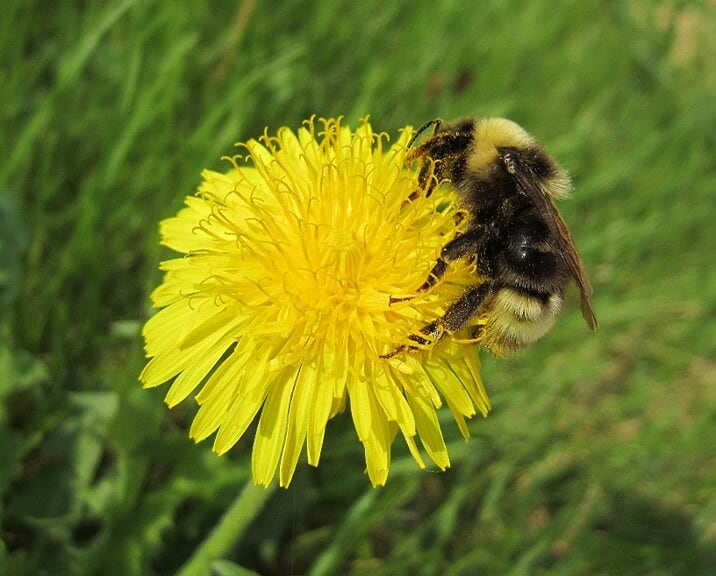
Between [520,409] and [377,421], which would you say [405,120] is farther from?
[377,421]

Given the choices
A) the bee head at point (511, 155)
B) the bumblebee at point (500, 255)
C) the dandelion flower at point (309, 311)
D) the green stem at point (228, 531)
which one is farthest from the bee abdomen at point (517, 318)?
the green stem at point (228, 531)

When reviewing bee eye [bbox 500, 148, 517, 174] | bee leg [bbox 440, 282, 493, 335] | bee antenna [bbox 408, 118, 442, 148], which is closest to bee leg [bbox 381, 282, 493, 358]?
bee leg [bbox 440, 282, 493, 335]

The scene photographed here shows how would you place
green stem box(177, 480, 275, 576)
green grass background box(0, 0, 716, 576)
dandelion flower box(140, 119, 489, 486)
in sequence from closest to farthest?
dandelion flower box(140, 119, 489, 486)
green stem box(177, 480, 275, 576)
green grass background box(0, 0, 716, 576)

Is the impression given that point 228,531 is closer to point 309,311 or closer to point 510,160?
point 309,311

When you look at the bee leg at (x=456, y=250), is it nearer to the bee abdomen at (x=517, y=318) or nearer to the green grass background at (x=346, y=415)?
the bee abdomen at (x=517, y=318)

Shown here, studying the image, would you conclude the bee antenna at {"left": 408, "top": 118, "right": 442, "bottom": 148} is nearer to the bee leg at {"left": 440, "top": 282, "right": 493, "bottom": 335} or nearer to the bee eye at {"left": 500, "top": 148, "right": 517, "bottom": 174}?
the bee eye at {"left": 500, "top": 148, "right": 517, "bottom": 174}

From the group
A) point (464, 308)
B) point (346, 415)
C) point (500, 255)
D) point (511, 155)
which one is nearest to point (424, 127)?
point (511, 155)
